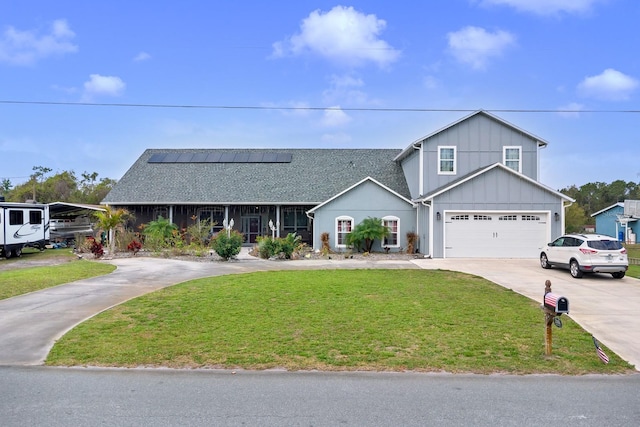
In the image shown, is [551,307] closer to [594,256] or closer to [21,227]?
[594,256]

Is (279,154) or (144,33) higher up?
(144,33)

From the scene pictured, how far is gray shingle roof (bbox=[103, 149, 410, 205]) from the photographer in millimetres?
27359

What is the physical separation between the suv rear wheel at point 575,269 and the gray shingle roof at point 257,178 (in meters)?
12.1

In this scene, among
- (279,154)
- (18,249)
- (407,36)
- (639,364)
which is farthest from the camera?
(279,154)

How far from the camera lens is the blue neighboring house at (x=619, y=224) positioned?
41.3 m

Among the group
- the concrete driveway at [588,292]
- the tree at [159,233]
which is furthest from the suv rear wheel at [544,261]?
the tree at [159,233]

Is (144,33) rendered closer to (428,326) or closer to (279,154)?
(279,154)

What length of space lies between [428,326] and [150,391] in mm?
4721

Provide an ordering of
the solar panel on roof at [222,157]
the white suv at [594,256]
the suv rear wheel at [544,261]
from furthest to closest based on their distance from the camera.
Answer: the solar panel on roof at [222,157] → the suv rear wheel at [544,261] → the white suv at [594,256]

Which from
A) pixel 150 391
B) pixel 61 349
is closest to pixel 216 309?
pixel 61 349

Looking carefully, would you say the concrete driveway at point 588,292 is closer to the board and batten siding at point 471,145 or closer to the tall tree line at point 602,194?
the board and batten siding at point 471,145

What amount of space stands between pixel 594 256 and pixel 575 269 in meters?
0.79

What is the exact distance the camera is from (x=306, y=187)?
28.3m

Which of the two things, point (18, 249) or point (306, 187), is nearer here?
point (18, 249)
